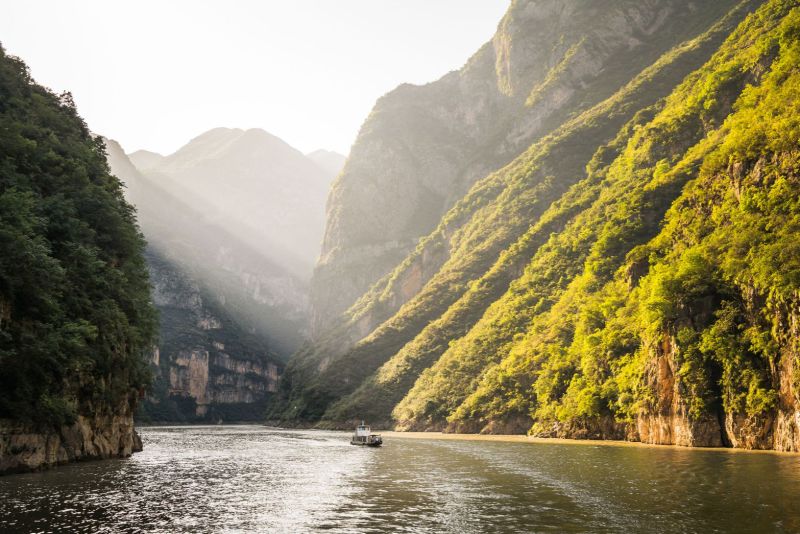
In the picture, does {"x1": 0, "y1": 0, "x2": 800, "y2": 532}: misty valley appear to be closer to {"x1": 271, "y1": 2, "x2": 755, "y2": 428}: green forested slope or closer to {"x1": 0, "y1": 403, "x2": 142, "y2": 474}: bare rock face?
{"x1": 0, "y1": 403, "x2": 142, "y2": 474}: bare rock face

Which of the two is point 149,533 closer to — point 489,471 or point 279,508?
point 279,508

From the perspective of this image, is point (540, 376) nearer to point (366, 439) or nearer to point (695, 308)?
point (366, 439)

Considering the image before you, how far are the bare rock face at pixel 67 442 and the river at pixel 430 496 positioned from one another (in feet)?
5.38

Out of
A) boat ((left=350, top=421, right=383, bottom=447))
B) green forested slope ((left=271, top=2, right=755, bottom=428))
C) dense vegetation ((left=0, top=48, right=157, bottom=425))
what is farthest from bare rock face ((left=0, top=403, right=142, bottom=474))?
green forested slope ((left=271, top=2, right=755, bottom=428))

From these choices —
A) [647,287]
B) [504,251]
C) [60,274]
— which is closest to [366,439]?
[647,287]

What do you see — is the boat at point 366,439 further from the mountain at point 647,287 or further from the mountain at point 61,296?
the mountain at point 61,296

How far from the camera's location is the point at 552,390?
105875 mm

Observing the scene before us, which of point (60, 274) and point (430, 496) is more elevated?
point (60, 274)

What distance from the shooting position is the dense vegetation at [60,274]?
49.0 metres

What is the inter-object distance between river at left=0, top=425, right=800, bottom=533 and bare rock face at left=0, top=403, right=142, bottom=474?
1.64 metres

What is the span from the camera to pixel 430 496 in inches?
1551

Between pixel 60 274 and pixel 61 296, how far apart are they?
7.06 ft

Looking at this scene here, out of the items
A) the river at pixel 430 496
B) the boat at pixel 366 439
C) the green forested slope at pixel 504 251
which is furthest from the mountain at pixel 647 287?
the boat at pixel 366 439

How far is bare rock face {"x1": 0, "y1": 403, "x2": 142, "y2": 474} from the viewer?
47.4 m
